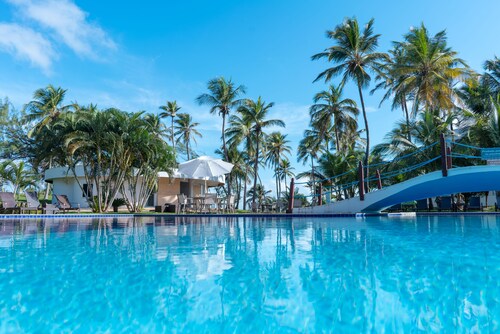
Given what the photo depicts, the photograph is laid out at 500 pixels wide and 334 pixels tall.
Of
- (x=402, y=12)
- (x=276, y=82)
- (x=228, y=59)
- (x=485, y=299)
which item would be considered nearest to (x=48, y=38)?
(x=228, y=59)

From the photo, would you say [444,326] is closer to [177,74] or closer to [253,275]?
[253,275]

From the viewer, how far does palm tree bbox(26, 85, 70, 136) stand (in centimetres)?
2738

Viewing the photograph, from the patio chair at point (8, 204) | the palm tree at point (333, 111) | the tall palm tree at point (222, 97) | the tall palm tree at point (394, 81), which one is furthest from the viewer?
the tall palm tree at point (222, 97)

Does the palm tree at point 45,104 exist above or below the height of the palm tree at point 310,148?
above

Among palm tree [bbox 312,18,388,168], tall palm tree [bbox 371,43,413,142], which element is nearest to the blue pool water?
palm tree [bbox 312,18,388,168]

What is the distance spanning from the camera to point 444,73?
21203mm

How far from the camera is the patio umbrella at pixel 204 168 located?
18.7 m

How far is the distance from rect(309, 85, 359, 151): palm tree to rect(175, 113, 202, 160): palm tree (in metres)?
13.7

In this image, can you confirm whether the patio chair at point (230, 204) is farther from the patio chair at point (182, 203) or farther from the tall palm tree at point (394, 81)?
the tall palm tree at point (394, 81)

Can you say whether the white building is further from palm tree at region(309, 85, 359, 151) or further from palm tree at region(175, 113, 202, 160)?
palm tree at region(175, 113, 202, 160)

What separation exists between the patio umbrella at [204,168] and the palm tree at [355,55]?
345 inches

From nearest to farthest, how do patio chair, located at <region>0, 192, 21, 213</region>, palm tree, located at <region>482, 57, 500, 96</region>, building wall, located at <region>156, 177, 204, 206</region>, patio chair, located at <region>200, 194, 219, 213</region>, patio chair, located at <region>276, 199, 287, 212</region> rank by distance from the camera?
patio chair, located at <region>0, 192, 21, 213</region>, patio chair, located at <region>200, 194, 219, 213</region>, patio chair, located at <region>276, 199, 287, 212</region>, palm tree, located at <region>482, 57, 500, 96</region>, building wall, located at <region>156, 177, 204, 206</region>

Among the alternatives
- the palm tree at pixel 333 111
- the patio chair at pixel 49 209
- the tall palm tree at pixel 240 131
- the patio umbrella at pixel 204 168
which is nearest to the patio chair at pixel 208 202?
the patio umbrella at pixel 204 168

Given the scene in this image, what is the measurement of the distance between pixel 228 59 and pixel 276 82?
3.62 meters
